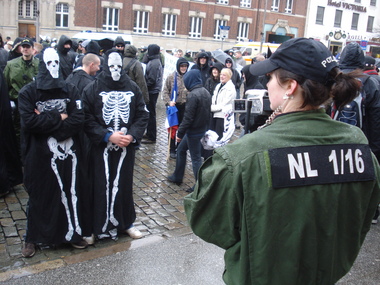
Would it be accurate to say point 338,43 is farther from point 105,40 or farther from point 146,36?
point 105,40

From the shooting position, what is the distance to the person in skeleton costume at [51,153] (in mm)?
4082

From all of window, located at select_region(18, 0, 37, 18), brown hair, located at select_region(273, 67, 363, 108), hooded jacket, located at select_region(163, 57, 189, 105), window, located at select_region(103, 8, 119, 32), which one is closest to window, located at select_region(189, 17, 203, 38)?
window, located at select_region(103, 8, 119, 32)

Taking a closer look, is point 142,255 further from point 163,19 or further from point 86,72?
point 163,19

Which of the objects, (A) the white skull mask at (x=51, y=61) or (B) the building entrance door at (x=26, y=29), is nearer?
(A) the white skull mask at (x=51, y=61)

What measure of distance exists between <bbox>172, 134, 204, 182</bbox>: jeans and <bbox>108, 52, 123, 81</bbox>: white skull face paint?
7.25 ft

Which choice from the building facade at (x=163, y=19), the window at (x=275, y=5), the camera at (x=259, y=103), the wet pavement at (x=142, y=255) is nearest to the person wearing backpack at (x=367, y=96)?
the wet pavement at (x=142, y=255)


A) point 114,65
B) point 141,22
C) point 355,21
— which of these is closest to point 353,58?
point 114,65

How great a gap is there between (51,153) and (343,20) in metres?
54.3

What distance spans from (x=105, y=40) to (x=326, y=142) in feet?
55.6

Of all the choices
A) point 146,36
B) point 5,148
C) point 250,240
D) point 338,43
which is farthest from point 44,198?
point 338,43

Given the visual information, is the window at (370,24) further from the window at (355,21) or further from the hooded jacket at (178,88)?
the hooded jacket at (178,88)

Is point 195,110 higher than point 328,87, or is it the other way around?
point 328,87

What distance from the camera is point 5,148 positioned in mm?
5742

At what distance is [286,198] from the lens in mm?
1602
